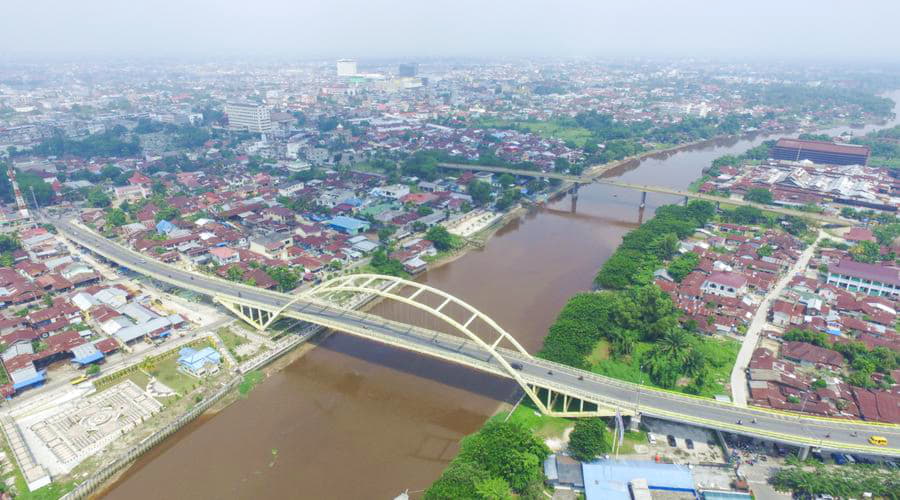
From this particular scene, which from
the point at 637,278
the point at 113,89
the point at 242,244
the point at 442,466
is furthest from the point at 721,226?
the point at 113,89

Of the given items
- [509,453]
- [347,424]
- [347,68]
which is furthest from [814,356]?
[347,68]

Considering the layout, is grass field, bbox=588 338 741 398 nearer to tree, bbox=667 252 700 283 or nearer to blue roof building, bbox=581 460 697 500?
blue roof building, bbox=581 460 697 500

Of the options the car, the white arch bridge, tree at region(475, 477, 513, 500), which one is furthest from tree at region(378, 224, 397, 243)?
the car

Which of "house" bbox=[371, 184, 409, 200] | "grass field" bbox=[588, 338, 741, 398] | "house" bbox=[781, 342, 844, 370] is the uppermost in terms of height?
"house" bbox=[371, 184, 409, 200]

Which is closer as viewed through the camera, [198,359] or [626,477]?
[626,477]

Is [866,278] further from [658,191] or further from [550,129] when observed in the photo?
[550,129]

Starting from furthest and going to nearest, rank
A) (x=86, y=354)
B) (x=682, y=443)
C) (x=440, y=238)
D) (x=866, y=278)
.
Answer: (x=440, y=238)
(x=866, y=278)
(x=86, y=354)
(x=682, y=443)

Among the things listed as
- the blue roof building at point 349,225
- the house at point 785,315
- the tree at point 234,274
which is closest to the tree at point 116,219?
the tree at point 234,274
